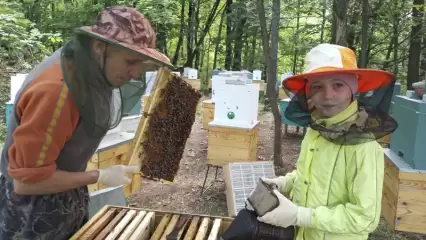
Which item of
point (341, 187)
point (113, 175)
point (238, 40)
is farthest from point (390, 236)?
point (238, 40)

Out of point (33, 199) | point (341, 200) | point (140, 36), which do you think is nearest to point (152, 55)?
point (140, 36)

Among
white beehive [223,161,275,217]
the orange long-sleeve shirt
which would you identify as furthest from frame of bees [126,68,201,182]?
white beehive [223,161,275,217]

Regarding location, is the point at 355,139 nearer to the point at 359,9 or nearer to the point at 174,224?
the point at 174,224

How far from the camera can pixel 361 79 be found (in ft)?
5.48

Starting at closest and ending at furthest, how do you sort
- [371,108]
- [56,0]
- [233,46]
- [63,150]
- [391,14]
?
1. [63,150]
2. [371,108]
3. [391,14]
4. [56,0]
5. [233,46]

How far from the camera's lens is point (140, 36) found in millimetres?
1340

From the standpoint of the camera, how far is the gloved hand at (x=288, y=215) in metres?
1.40

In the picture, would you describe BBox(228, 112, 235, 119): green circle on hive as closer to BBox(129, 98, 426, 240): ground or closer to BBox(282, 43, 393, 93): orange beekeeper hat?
BBox(129, 98, 426, 240): ground

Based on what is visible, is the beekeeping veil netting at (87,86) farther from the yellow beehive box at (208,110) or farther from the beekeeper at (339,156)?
the yellow beehive box at (208,110)

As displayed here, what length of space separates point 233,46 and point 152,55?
1540 centimetres

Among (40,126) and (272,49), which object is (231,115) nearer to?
(272,49)

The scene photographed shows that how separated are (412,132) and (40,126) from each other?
8.43ft

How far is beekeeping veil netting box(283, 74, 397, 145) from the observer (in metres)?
1.39

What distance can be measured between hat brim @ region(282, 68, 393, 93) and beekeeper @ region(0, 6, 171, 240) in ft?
2.11
